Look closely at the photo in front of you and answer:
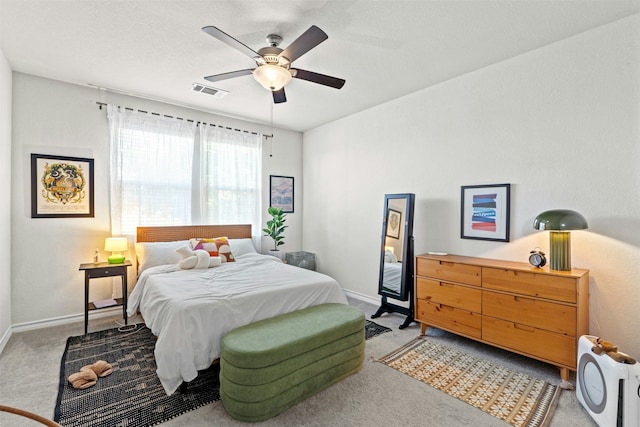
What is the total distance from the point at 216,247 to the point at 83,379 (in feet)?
5.94

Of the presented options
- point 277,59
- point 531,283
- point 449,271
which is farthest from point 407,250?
point 277,59

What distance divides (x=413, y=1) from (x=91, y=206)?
3977 millimetres

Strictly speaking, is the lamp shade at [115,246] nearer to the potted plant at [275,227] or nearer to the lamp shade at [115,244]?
the lamp shade at [115,244]

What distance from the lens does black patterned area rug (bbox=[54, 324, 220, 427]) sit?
1.93m

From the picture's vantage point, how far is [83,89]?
3584mm

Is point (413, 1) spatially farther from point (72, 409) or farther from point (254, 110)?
point (72, 409)

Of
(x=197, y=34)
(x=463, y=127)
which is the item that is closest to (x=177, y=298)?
(x=197, y=34)

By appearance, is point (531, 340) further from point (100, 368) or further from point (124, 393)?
point (100, 368)

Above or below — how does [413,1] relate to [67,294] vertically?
above

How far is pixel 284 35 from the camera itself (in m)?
2.52

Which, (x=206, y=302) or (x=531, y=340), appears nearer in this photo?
(x=206, y=302)

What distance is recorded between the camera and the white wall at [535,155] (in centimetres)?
234

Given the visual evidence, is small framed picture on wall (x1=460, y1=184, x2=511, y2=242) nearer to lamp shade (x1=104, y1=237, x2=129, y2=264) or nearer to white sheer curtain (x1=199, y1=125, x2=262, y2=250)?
white sheer curtain (x1=199, y1=125, x2=262, y2=250)

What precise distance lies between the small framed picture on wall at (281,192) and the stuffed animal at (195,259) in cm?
185
